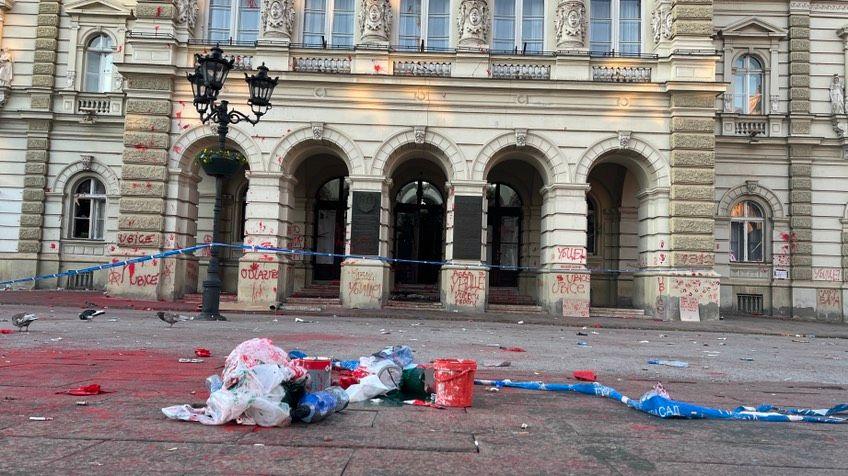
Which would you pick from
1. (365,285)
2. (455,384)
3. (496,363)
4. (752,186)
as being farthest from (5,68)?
(752,186)

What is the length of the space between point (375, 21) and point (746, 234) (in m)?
15.1

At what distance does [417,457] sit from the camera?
371 cm

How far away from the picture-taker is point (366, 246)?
2005cm

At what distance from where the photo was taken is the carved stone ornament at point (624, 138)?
2006 centimetres

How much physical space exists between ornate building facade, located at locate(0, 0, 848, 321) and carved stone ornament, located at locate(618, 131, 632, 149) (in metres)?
0.06

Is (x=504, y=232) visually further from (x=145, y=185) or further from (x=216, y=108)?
(x=216, y=108)

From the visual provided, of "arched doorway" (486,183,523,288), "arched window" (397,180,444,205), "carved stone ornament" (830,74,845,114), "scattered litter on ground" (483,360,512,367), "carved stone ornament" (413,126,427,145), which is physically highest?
"carved stone ornament" (830,74,845,114)

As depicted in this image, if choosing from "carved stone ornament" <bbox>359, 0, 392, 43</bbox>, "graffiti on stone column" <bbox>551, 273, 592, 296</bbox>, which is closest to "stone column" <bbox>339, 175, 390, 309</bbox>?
"carved stone ornament" <bbox>359, 0, 392, 43</bbox>

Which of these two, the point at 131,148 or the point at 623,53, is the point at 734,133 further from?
the point at 131,148

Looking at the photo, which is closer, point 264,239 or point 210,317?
point 210,317

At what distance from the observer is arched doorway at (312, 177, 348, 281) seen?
24094mm

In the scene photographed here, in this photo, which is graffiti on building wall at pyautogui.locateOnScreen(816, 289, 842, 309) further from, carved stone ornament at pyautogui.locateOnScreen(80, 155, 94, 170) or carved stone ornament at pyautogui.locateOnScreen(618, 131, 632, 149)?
carved stone ornament at pyautogui.locateOnScreen(80, 155, 94, 170)

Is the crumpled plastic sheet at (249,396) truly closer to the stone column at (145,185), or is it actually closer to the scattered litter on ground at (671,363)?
the scattered litter on ground at (671,363)

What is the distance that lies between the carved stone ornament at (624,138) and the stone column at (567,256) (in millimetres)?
1738
